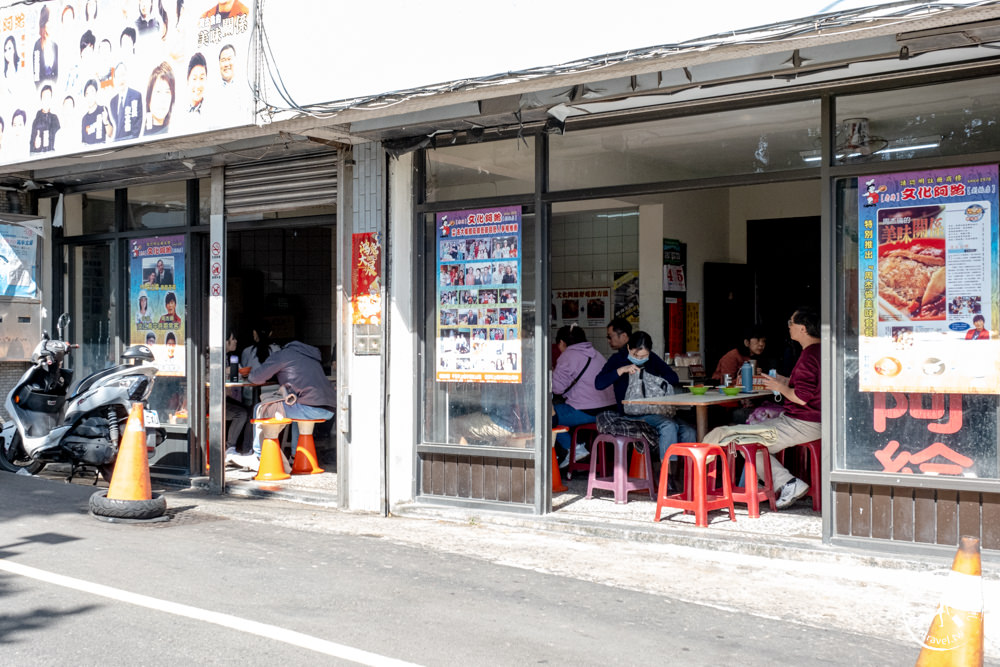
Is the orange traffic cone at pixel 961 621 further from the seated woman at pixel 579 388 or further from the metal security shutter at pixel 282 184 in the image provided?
the metal security shutter at pixel 282 184

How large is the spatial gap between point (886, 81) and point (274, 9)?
4.86m

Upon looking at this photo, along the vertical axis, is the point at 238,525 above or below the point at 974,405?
below

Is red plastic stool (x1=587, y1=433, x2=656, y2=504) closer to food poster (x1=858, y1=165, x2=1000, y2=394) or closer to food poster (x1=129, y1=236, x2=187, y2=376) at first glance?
food poster (x1=858, y1=165, x2=1000, y2=394)

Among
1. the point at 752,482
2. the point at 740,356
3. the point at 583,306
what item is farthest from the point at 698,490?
the point at 583,306

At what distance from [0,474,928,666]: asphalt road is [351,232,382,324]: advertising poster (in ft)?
7.42

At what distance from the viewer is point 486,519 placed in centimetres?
852

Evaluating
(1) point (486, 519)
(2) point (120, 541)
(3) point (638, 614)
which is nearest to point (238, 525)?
(2) point (120, 541)

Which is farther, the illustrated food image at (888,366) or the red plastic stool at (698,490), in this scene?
the red plastic stool at (698,490)

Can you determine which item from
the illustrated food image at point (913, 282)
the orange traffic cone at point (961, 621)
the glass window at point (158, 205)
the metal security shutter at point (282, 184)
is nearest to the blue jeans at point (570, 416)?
the metal security shutter at point (282, 184)

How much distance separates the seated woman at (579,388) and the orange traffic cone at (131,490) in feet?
13.1

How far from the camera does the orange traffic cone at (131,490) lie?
8.10 metres

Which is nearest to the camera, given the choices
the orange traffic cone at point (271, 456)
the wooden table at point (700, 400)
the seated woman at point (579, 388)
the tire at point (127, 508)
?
the tire at point (127, 508)

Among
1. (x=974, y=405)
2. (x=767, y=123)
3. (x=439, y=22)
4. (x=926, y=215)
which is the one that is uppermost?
(x=439, y=22)

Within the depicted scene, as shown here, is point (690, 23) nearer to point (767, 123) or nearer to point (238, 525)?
point (767, 123)
